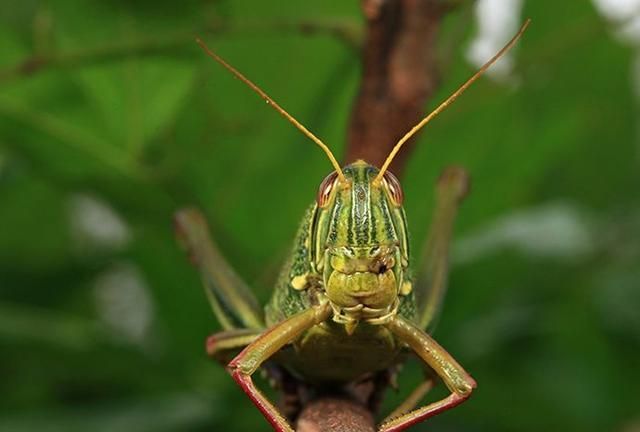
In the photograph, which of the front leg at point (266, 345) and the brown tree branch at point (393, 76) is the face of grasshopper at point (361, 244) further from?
the brown tree branch at point (393, 76)

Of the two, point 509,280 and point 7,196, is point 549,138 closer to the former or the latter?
point 509,280

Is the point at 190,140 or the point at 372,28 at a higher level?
the point at 190,140

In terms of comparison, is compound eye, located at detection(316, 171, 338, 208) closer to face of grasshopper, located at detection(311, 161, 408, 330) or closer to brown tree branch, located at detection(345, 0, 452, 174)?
face of grasshopper, located at detection(311, 161, 408, 330)

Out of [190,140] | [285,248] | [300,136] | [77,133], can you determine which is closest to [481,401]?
[285,248]

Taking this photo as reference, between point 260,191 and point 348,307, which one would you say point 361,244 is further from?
point 260,191

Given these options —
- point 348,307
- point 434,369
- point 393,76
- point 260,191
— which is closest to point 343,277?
point 348,307

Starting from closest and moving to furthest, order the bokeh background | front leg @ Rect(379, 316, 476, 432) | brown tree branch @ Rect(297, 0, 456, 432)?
front leg @ Rect(379, 316, 476, 432) < brown tree branch @ Rect(297, 0, 456, 432) < the bokeh background

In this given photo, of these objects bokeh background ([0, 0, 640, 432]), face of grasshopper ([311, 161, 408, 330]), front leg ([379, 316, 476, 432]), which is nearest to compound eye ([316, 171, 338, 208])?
face of grasshopper ([311, 161, 408, 330])
